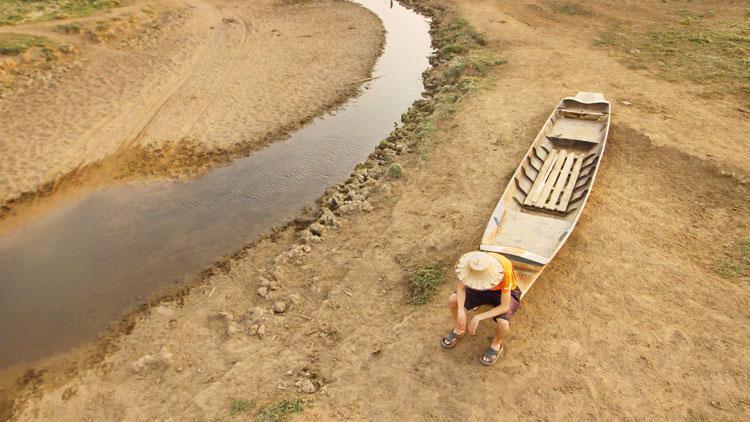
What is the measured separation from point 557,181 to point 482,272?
18.2ft

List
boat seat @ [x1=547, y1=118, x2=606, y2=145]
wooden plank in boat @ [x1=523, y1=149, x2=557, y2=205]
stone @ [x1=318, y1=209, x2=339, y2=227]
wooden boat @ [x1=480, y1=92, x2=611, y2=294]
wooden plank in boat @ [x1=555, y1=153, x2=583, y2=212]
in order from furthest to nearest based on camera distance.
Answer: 1. boat seat @ [x1=547, y1=118, x2=606, y2=145]
2. stone @ [x1=318, y1=209, x2=339, y2=227]
3. wooden plank in boat @ [x1=523, y1=149, x2=557, y2=205]
4. wooden plank in boat @ [x1=555, y1=153, x2=583, y2=212]
5. wooden boat @ [x1=480, y1=92, x2=611, y2=294]

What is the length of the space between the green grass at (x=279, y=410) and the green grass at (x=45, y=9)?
2367cm

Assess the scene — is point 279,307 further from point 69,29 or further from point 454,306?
point 69,29

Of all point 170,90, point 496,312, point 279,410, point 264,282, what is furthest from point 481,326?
point 170,90

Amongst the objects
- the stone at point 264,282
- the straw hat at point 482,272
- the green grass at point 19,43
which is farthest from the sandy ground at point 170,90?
the straw hat at point 482,272

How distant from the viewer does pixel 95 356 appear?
8219mm

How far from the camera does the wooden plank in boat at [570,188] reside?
9867mm

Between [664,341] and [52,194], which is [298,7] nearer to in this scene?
[52,194]

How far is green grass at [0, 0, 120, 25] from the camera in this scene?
2131 centimetres

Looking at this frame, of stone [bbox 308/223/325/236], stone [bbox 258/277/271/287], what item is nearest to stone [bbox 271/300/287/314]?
stone [bbox 258/277/271/287]

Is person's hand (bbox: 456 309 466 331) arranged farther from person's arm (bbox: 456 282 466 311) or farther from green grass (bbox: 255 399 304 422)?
green grass (bbox: 255 399 304 422)

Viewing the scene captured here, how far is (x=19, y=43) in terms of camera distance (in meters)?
17.8

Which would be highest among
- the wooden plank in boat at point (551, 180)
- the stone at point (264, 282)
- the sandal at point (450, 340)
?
the wooden plank in boat at point (551, 180)

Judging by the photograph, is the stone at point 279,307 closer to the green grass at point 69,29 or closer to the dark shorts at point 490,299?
the dark shorts at point 490,299
